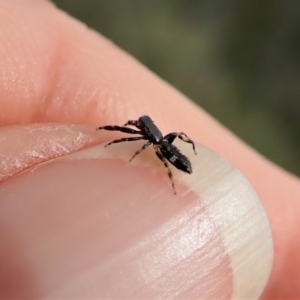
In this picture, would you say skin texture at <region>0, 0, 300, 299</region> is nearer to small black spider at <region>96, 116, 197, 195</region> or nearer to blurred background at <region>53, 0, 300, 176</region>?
small black spider at <region>96, 116, 197, 195</region>

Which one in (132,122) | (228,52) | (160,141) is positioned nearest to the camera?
(160,141)

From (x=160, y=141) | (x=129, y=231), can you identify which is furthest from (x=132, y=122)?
(x=129, y=231)

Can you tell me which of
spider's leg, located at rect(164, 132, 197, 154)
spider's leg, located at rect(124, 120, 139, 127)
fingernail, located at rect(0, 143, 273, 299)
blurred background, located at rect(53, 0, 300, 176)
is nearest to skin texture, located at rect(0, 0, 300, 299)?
spider's leg, located at rect(124, 120, 139, 127)

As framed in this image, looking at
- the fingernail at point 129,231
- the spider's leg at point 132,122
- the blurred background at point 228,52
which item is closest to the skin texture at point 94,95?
the spider's leg at point 132,122

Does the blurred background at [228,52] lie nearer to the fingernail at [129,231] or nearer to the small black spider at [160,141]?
the small black spider at [160,141]

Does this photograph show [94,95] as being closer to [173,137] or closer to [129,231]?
[173,137]

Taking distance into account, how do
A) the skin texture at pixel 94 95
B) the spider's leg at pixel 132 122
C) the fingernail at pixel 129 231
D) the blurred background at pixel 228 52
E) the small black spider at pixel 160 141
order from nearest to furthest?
1. the fingernail at pixel 129 231
2. the small black spider at pixel 160 141
3. the skin texture at pixel 94 95
4. the spider's leg at pixel 132 122
5. the blurred background at pixel 228 52
